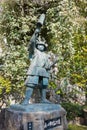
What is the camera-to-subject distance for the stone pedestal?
5.50 meters

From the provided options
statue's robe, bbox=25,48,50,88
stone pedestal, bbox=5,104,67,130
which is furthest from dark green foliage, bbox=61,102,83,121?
statue's robe, bbox=25,48,50,88

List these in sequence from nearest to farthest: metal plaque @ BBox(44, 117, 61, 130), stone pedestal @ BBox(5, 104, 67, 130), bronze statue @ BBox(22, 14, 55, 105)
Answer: stone pedestal @ BBox(5, 104, 67, 130) < metal plaque @ BBox(44, 117, 61, 130) < bronze statue @ BBox(22, 14, 55, 105)

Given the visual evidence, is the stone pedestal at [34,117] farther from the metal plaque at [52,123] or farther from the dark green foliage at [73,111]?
the dark green foliage at [73,111]

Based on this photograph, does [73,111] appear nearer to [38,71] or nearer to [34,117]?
[38,71]

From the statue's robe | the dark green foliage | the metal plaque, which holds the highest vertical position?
the statue's robe

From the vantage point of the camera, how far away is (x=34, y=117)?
5.54m

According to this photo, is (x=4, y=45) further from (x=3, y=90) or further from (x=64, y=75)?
(x=64, y=75)

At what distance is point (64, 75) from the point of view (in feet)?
33.4

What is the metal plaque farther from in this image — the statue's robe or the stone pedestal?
the statue's robe

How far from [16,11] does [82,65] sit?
11.3 ft

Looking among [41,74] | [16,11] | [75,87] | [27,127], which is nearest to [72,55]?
[75,87]

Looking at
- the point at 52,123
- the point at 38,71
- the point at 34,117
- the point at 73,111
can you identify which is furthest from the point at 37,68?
the point at 73,111

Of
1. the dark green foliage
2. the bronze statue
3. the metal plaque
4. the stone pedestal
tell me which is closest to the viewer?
the stone pedestal

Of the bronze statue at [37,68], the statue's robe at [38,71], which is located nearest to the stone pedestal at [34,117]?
the bronze statue at [37,68]
